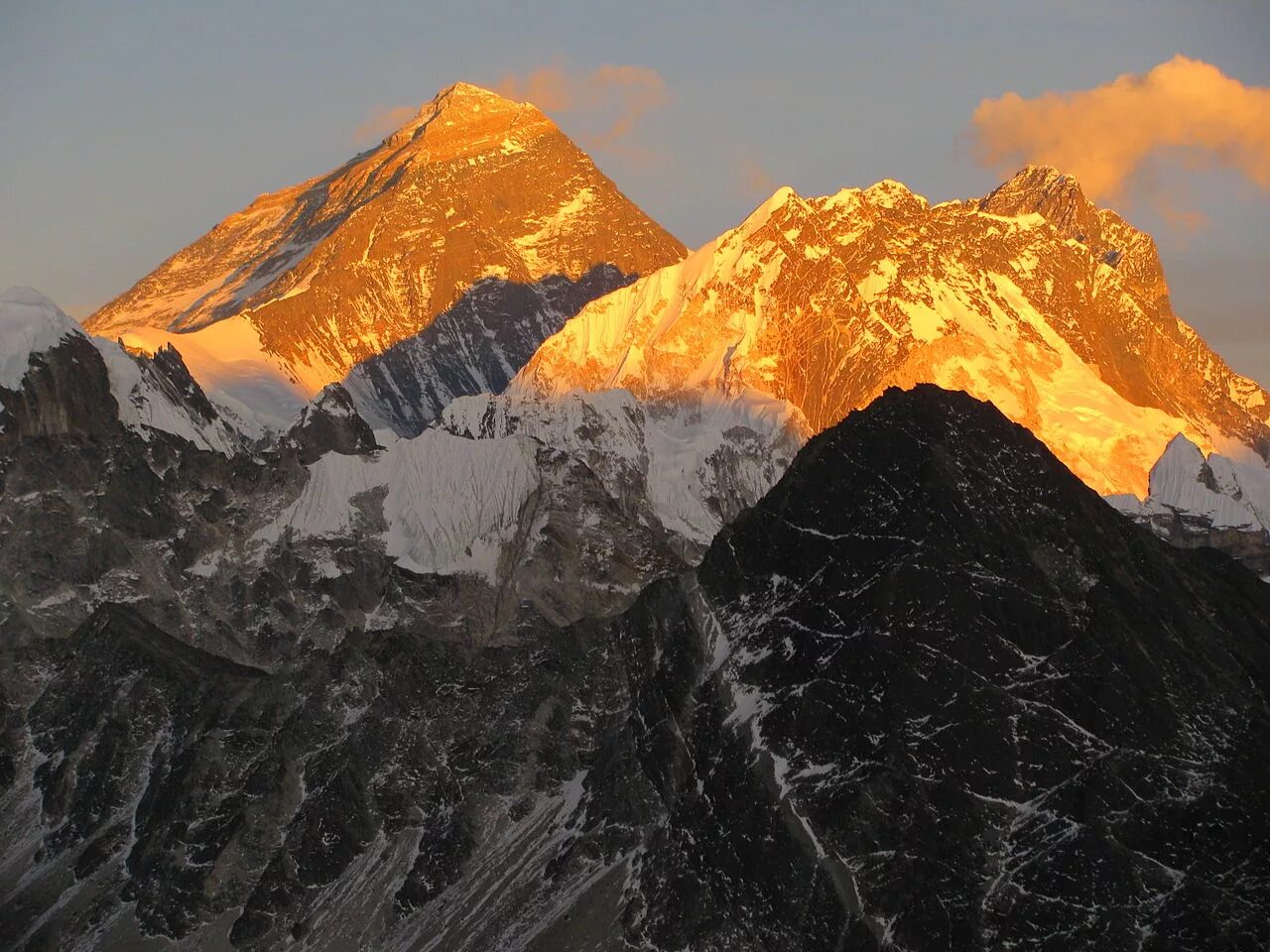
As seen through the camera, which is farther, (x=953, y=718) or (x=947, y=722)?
(x=947, y=722)

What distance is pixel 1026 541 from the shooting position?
16988 cm

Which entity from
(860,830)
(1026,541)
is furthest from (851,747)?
(1026,541)

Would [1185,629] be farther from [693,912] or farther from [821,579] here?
[693,912]

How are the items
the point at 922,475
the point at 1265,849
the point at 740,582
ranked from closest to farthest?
the point at 1265,849
the point at 922,475
the point at 740,582

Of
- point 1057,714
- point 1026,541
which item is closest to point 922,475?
point 1026,541

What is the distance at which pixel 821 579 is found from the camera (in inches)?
6978

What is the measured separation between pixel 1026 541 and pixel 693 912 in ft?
108

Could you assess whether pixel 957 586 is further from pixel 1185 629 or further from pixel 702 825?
pixel 702 825

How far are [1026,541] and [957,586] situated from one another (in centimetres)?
565

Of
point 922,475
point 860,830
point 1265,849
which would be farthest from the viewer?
point 922,475

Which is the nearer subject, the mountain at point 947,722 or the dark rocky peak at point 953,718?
the dark rocky peak at point 953,718

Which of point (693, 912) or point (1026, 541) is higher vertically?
point (1026, 541)

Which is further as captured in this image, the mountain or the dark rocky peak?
the mountain

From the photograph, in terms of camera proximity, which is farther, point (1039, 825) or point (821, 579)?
point (821, 579)
